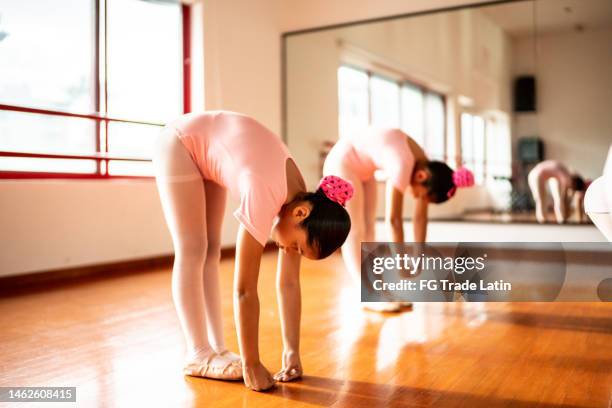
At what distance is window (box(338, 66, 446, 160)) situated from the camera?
15.9ft

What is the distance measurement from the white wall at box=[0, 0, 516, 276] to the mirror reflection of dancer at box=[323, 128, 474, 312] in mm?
1829

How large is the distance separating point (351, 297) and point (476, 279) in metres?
0.66

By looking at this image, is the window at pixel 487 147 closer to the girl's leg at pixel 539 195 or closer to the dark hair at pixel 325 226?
the girl's leg at pixel 539 195

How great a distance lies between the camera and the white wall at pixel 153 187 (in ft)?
10.9

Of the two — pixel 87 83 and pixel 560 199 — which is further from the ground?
pixel 87 83

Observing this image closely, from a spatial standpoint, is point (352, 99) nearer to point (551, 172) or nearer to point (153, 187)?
point (551, 172)

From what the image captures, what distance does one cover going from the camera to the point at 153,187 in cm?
418

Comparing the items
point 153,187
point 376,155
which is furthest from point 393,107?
point 376,155

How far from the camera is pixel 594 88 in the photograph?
13.6 ft

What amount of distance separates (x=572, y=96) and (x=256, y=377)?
12.1 ft

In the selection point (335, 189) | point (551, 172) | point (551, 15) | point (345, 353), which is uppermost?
point (551, 15)

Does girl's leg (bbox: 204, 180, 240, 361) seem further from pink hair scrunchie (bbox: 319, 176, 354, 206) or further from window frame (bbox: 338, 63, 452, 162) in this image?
window frame (bbox: 338, 63, 452, 162)

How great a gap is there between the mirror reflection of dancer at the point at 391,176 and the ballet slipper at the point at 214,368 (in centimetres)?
113

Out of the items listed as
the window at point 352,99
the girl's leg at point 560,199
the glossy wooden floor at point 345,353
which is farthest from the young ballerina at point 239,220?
the window at point 352,99
